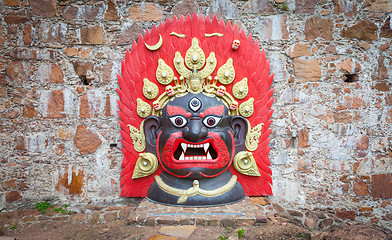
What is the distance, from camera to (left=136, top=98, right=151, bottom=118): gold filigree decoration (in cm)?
346

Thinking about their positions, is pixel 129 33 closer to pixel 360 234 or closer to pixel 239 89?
pixel 239 89

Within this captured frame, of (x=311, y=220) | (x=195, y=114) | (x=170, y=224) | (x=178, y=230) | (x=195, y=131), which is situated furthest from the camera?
(x=311, y=220)

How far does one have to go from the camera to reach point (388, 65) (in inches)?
140

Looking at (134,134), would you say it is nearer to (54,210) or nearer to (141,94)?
(141,94)

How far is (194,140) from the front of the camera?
3.27m

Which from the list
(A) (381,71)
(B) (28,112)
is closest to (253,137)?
(A) (381,71)

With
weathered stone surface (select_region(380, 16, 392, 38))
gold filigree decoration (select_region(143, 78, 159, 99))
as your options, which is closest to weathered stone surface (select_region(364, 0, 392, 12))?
weathered stone surface (select_region(380, 16, 392, 38))

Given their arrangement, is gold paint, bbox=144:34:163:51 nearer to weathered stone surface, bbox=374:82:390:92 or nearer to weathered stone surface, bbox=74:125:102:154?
weathered stone surface, bbox=74:125:102:154

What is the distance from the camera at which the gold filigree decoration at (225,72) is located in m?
3.42

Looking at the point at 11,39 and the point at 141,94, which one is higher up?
the point at 11,39

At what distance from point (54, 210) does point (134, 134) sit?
5.02ft

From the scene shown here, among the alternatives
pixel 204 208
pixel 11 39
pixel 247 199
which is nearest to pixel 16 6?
pixel 11 39

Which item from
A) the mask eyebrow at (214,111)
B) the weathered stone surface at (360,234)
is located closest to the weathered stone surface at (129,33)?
the mask eyebrow at (214,111)

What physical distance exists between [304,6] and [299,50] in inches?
24.2
